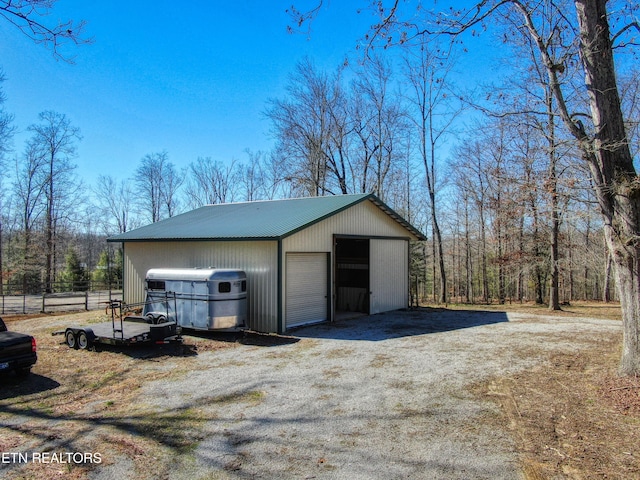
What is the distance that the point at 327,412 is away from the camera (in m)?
5.67

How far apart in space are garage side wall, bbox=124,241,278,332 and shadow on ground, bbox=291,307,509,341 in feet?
3.70

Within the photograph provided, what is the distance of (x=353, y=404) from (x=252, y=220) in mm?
9056

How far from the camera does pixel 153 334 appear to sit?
9.56 m

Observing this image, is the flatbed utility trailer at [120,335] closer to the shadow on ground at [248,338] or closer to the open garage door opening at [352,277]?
the shadow on ground at [248,338]

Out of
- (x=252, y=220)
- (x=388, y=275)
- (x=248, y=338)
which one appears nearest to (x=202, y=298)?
(x=248, y=338)

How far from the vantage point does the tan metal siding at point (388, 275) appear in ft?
51.6

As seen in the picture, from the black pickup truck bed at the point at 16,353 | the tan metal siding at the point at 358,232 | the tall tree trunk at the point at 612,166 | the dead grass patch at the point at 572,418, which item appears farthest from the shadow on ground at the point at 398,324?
the black pickup truck bed at the point at 16,353

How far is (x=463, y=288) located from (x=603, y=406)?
104 ft

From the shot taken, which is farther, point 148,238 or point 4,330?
point 148,238

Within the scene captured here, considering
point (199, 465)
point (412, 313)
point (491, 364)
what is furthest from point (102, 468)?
point (412, 313)

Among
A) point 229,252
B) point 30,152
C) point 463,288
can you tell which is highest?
point 30,152

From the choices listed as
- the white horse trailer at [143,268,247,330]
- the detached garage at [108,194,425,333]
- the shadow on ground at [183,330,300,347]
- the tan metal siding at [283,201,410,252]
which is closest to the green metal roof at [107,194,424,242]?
the detached garage at [108,194,425,333]

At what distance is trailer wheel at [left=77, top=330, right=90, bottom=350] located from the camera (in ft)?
32.2

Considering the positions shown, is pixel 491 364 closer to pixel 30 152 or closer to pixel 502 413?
pixel 502 413
